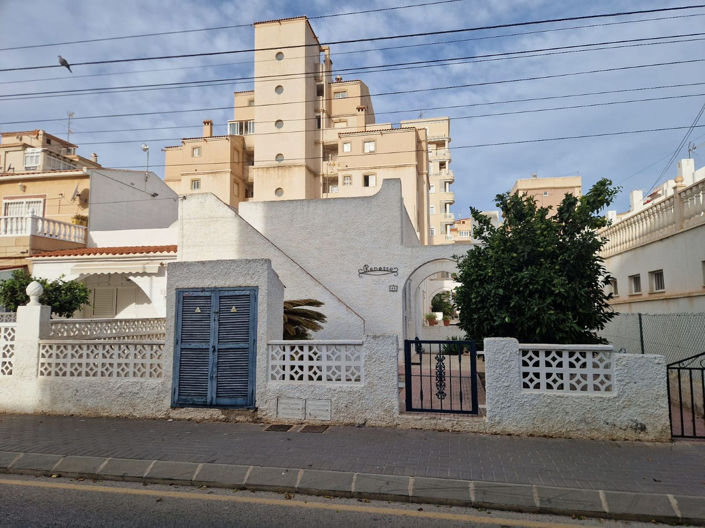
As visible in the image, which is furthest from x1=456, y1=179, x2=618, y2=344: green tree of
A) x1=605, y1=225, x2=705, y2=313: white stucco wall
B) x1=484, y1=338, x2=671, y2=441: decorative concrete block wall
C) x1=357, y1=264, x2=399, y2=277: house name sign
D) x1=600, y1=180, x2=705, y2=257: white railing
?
x1=357, y1=264, x2=399, y2=277: house name sign

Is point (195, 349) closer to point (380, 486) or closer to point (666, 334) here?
point (380, 486)

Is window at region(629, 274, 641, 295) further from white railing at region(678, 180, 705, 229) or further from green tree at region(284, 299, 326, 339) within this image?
green tree at region(284, 299, 326, 339)

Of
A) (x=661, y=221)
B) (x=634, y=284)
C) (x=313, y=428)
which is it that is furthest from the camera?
(x=634, y=284)

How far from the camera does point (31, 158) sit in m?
30.2

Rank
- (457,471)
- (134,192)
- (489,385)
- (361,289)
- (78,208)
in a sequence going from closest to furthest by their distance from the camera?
1. (457,471)
2. (489,385)
3. (361,289)
4. (78,208)
5. (134,192)

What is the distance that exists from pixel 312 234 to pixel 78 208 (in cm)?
1161

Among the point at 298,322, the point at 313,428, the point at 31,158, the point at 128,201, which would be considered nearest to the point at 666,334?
the point at 313,428

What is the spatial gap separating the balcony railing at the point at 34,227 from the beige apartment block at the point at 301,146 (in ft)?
67.0

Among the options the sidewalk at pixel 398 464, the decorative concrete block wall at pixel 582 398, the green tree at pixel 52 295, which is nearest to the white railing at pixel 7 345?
the sidewalk at pixel 398 464

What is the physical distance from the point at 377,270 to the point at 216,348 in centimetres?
943

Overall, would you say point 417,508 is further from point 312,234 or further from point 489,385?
point 312,234

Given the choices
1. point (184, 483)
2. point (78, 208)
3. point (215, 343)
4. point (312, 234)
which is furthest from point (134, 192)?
point (184, 483)

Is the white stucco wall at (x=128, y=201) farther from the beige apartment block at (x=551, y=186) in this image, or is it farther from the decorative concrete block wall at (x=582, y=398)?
the beige apartment block at (x=551, y=186)

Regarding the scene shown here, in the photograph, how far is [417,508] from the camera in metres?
4.84
